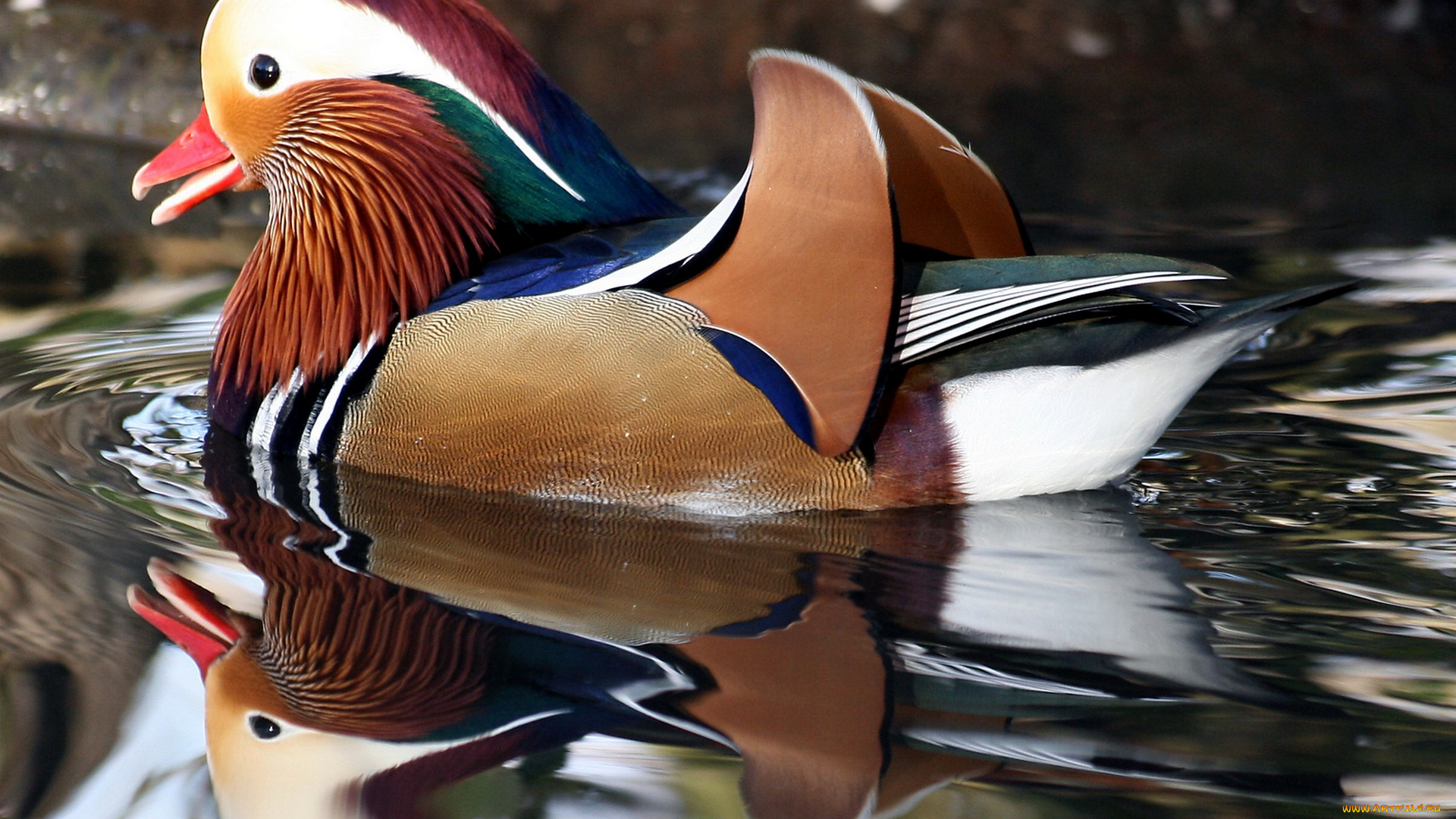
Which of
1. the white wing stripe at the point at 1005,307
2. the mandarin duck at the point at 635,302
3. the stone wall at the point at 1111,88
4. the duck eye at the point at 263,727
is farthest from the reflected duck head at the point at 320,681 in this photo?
the stone wall at the point at 1111,88

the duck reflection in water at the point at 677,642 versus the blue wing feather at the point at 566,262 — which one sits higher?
the blue wing feather at the point at 566,262

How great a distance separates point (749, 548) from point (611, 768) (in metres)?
0.91

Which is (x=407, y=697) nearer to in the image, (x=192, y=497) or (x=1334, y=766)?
(x=192, y=497)

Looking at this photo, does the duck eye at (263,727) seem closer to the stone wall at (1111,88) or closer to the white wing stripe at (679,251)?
the white wing stripe at (679,251)

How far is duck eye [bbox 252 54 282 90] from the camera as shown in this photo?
3363 mm

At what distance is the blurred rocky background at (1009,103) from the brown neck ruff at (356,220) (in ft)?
6.60

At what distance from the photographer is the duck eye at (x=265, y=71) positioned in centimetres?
336

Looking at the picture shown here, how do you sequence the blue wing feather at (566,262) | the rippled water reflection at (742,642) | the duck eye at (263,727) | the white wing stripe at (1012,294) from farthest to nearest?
the blue wing feather at (566,262) < the white wing stripe at (1012,294) < the duck eye at (263,727) < the rippled water reflection at (742,642)

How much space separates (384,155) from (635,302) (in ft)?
2.34

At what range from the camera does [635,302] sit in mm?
3025

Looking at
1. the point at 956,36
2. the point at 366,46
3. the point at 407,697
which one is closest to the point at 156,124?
the point at 956,36

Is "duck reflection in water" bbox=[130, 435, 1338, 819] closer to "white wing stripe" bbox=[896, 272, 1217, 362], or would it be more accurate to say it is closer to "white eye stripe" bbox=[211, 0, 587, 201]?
"white wing stripe" bbox=[896, 272, 1217, 362]

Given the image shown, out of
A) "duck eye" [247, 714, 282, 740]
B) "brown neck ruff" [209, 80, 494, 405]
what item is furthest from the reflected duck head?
"brown neck ruff" [209, 80, 494, 405]

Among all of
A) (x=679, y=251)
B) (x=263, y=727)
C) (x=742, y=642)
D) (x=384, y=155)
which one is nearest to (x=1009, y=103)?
(x=384, y=155)
